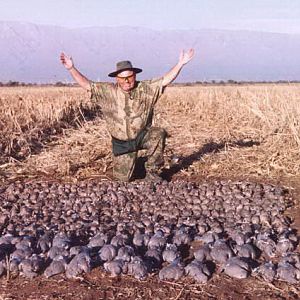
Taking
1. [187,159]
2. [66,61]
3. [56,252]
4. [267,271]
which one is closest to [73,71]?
[66,61]

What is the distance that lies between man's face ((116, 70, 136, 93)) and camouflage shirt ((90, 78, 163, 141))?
97mm

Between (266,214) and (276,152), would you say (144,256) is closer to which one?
(266,214)

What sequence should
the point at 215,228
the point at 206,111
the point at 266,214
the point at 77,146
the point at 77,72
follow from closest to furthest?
the point at 215,228
the point at 266,214
the point at 77,72
the point at 77,146
the point at 206,111

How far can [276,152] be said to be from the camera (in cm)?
743

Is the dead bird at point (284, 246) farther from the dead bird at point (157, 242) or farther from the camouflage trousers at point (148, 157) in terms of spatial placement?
the camouflage trousers at point (148, 157)

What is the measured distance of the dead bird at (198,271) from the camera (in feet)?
11.9

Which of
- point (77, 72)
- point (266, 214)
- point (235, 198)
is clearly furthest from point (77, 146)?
point (266, 214)

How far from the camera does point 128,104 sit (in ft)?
22.3

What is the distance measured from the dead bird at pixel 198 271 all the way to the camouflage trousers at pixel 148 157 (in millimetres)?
3226

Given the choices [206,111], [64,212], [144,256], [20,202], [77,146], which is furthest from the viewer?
[206,111]

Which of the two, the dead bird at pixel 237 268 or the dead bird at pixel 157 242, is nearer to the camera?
the dead bird at pixel 237 268

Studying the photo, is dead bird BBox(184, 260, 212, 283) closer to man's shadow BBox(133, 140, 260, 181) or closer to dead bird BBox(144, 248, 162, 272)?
dead bird BBox(144, 248, 162, 272)

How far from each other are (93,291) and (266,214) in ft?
6.87

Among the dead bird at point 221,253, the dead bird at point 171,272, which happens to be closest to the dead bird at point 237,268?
the dead bird at point 221,253
